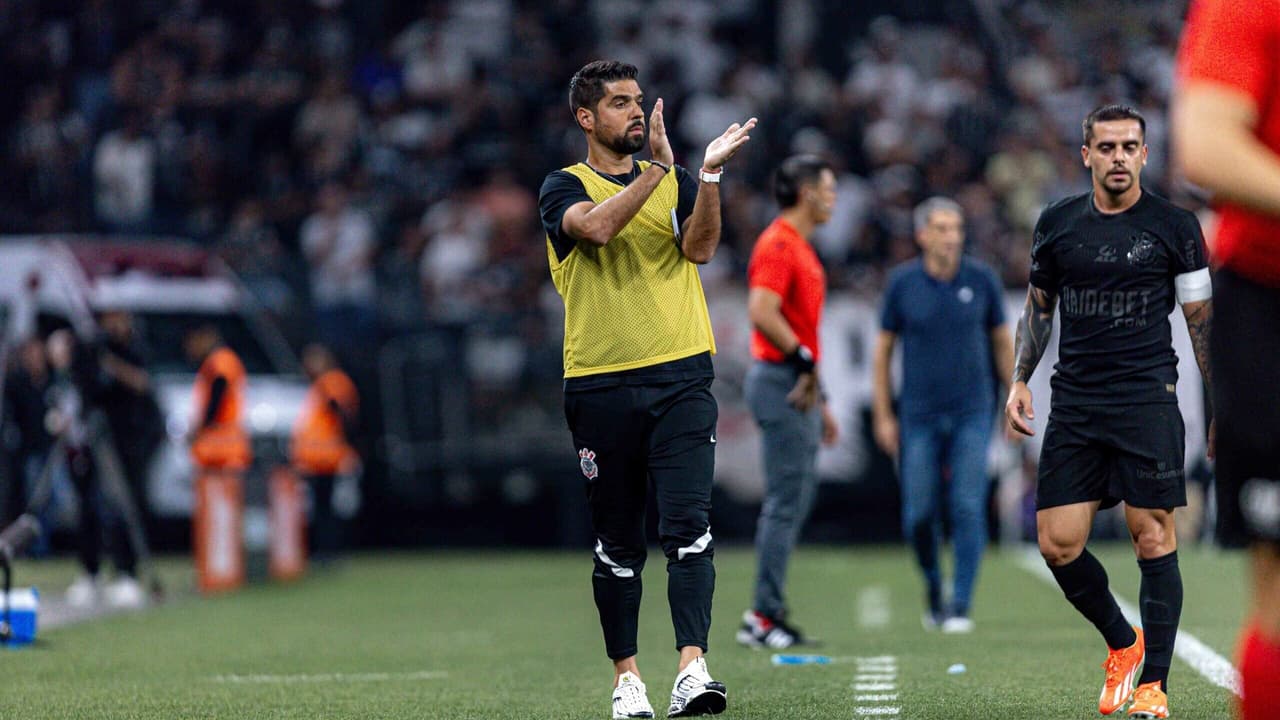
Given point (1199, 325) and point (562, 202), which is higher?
point (562, 202)

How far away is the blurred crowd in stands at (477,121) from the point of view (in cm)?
2030

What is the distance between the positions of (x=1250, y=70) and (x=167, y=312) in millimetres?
16690

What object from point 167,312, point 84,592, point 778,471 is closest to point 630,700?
point 778,471

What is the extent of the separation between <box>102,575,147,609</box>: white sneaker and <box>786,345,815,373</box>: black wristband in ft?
20.9

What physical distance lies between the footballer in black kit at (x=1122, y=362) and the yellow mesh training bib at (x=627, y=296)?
1.25m

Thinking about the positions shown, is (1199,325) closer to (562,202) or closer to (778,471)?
(562,202)

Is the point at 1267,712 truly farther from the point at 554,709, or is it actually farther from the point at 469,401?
the point at 469,401

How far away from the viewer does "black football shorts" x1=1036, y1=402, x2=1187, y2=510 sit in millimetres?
6473

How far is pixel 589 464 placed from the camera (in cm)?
672

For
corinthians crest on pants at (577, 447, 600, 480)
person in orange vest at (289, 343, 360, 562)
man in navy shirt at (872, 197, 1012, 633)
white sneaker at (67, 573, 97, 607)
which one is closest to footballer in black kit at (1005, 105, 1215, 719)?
corinthians crest on pants at (577, 447, 600, 480)

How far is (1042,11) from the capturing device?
22391 millimetres

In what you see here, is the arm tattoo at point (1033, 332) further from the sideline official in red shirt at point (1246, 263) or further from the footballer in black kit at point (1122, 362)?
the sideline official in red shirt at point (1246, 263)

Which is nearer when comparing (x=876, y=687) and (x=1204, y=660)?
(x=876, y=687)

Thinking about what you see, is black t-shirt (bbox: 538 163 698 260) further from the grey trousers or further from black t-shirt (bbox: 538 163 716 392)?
the grey trousers
